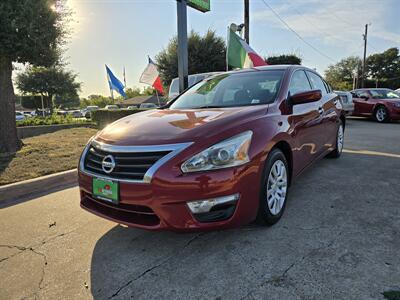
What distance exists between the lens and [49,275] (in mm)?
2355

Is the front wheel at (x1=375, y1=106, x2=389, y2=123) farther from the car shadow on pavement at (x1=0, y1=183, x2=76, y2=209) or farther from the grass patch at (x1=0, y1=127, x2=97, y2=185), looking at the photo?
the car shadow on pavement at (x1=0, y1=183, x2=76, y2=209)

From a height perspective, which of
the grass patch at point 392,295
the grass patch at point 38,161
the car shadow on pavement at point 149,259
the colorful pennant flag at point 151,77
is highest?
the colorful pennant flag at point 151,77

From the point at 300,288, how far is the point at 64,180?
156 inches

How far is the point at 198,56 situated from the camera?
22.8 metres

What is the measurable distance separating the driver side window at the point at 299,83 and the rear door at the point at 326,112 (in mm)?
269

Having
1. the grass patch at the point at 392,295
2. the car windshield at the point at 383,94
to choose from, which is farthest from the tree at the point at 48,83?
the grass patch at the point at 392,295

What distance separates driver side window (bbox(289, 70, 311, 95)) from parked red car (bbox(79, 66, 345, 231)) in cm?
21

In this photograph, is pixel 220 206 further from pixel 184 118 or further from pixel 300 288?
pixel 184 118

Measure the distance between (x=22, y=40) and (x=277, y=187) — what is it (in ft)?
20.2

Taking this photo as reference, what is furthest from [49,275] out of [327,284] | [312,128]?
[312,128]

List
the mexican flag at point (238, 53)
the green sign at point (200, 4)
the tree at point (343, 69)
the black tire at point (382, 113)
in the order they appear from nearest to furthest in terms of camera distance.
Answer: the green sign at point (200, 4) < the mexican flag at point (238, 53) < the black tire at point (382, 113) < the tree at point (343, 69)

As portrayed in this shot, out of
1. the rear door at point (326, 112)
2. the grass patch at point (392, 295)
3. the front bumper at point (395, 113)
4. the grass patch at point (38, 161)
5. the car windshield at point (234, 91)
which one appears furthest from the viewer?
the front bumper at point (395, 113)

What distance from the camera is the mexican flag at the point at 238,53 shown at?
370 inches

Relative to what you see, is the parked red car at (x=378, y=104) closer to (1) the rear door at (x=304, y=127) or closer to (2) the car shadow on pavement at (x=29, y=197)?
(1) the rear door at (x=304, y=127)
